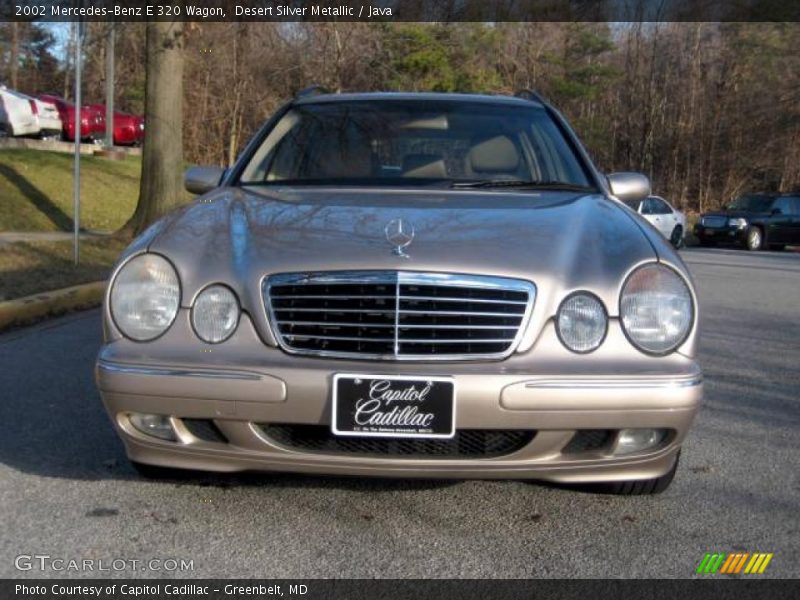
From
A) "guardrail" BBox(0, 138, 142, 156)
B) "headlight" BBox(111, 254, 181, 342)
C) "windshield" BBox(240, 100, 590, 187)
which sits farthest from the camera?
"guardrail" BBox(0, 138, 142, 156)

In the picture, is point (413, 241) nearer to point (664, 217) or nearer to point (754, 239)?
point (664, 217)

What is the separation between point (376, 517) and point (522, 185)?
1.68 m

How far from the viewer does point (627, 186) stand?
4371 mm

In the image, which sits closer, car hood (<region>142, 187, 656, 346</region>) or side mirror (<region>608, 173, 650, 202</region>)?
car hood (<region>142, 187, 656, 346</region>)

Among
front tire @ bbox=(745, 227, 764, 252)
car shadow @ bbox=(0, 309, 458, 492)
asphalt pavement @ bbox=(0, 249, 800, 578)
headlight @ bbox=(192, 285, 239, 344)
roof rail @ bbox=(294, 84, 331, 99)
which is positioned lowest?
front tire @ bbox=(745, 227, 764, 252)

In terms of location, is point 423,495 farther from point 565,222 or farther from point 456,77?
point 456,77

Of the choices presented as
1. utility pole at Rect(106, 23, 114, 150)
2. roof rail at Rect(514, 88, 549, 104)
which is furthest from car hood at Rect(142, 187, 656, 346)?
utility pole at Rect(106, 23, 114, 150)

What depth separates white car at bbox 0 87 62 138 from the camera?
841 inches

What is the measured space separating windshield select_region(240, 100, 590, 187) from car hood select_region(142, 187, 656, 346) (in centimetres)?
56

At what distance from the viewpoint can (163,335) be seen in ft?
10.0

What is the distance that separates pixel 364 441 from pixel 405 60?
26914 millimetres

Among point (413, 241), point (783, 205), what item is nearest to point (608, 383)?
point (413, 241)

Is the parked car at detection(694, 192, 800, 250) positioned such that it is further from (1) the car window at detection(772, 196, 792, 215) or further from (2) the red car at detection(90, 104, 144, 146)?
(2) the red car at detection(90, 104, 144, 146)

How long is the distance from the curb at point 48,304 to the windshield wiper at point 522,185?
3502 mm
